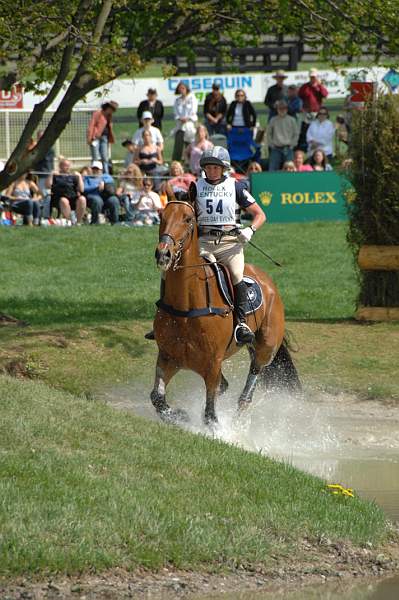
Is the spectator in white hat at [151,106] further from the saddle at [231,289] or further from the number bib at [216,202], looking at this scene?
the number bib at [216,202]

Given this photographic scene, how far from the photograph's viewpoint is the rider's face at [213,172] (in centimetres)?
1280

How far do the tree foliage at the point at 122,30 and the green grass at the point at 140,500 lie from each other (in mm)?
6327

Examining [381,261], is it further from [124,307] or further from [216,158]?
[216,158]

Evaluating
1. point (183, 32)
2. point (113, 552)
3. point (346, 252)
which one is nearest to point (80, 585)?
point (113, 552)

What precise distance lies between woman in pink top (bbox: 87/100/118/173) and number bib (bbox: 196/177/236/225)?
1573cm

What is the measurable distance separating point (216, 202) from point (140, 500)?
15.4 ft

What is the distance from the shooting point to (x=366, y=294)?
18.2 metres

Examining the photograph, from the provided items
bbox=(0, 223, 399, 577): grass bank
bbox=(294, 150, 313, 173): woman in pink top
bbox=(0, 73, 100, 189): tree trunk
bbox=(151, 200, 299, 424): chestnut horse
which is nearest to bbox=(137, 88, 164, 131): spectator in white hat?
bbox=(294, 150, 313, 173): woman in pink top

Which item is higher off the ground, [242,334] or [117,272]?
[242,334]

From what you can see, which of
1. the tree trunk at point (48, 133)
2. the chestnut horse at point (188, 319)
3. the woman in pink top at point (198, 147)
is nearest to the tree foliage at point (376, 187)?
the tree trunk at point (48, 133)

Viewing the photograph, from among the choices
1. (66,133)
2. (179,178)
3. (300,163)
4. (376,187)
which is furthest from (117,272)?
(66,133)

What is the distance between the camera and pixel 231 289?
43.2ft

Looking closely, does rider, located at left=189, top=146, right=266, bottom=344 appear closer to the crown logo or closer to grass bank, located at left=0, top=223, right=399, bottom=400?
grass bank, located at left=0, top=223, right=399, bottom=400

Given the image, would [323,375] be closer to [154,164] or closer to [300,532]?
[300,532]
